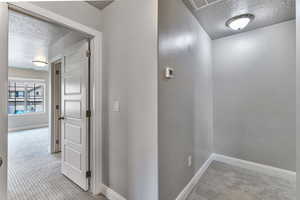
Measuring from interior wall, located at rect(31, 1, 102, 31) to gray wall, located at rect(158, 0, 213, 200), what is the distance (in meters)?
1.02

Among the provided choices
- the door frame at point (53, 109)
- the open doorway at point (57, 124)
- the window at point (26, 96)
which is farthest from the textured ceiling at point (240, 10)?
the window at point (26, 96)

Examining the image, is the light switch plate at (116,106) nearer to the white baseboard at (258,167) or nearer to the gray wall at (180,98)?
the gray wall at (180,98)

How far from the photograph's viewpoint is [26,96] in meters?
6.02

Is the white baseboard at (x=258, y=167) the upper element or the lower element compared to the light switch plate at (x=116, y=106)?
lower

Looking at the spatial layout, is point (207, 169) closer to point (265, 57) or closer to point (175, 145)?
point (175, 145)

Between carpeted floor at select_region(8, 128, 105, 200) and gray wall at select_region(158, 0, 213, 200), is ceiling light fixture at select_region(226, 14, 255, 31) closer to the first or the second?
gray wall at select_region(158, 0, 213, 200)

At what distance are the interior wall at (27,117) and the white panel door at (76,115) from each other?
503 cm

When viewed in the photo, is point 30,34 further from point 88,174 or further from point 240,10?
point 240,10

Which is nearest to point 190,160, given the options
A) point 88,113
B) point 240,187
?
point 240,187

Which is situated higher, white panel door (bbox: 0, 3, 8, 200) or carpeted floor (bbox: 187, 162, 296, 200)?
white panel door (bbox: 0, 3, 8, 200)

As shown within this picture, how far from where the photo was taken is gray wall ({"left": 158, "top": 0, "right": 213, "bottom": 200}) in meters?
1.39

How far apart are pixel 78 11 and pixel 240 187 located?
333 cm

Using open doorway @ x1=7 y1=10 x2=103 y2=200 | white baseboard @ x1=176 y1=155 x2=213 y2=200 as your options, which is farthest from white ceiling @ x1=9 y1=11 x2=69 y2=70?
white baseboard @ x1=176 y1=155 x2=213 y2=200

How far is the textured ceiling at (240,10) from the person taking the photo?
1.81m
